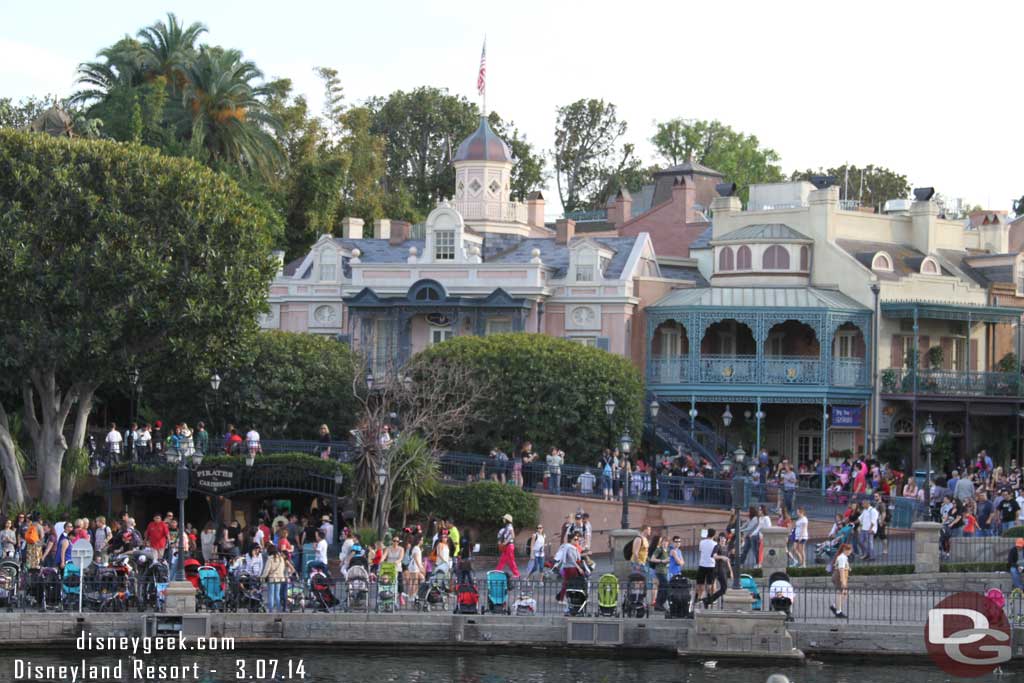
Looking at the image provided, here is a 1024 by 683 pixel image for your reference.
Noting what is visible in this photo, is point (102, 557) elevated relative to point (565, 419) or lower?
lower

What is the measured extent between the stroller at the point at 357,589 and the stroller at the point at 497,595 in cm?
212

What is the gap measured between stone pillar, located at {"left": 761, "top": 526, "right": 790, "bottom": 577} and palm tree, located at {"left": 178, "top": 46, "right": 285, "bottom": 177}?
33982mm

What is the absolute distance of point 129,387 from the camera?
4834 centimetres

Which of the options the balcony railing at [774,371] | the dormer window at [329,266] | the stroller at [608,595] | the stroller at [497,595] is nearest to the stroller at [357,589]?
the stroller at [497,595]

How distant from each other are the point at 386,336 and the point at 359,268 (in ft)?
7.95

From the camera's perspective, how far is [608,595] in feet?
105

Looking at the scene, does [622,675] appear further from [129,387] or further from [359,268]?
[359,268]

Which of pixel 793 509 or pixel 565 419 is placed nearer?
pixel 793 509

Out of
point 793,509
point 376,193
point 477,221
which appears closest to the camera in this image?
point 793,509

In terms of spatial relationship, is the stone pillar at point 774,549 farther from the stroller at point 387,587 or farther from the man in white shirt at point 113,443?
the man in white shirt at point 113,443

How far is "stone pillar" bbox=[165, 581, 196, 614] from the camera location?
31.7m

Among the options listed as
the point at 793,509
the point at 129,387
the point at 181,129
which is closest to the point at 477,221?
the point at 181,129

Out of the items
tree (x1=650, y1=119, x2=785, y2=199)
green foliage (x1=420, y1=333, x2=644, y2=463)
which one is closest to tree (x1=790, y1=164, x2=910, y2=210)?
tree (x1=650, y1=119, x2=785, y2=199)

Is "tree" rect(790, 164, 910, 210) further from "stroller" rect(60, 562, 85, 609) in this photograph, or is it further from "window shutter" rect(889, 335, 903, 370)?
"stroller" rect(60, 562, 85, 609)
